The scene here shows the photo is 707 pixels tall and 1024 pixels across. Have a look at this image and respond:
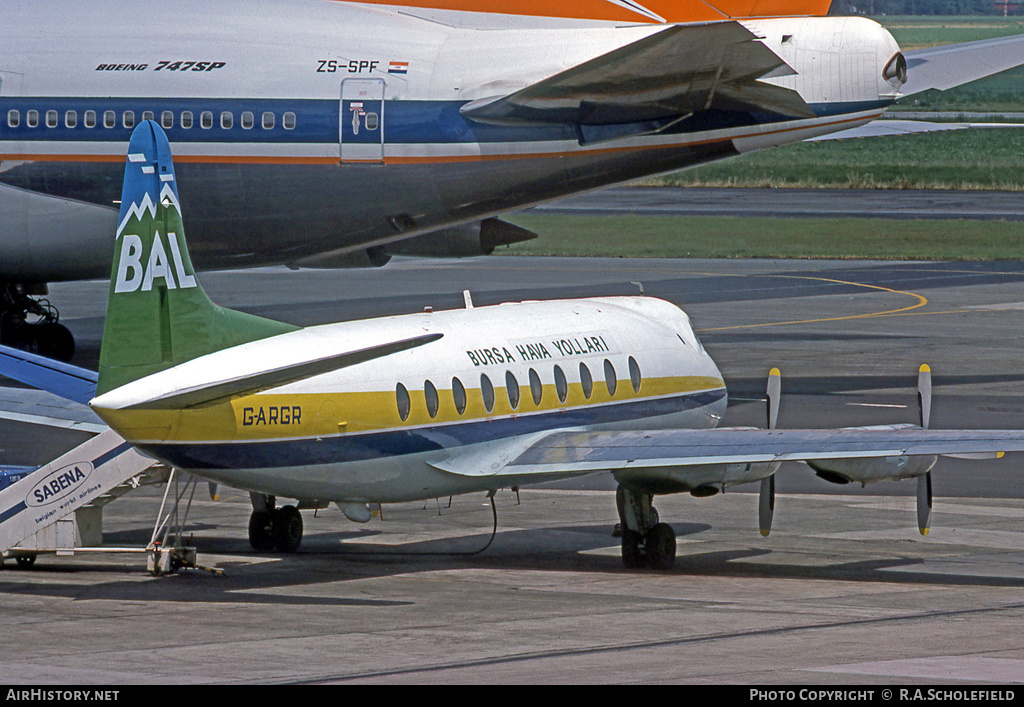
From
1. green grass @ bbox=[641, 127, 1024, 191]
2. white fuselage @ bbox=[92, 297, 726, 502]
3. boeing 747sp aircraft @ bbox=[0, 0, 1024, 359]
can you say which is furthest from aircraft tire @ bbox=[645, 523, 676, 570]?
green grass @ bbox=[641, 127, 1024, 191]

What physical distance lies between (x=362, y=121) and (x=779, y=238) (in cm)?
4431

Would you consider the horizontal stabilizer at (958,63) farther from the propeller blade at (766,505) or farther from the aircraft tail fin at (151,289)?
the aircraft tail fin at (151,289)

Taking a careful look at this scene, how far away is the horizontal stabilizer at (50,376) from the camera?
2288 centimetres

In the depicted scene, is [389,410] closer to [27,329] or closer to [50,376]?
[50,376]

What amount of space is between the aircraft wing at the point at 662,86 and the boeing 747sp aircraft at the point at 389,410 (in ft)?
29.0

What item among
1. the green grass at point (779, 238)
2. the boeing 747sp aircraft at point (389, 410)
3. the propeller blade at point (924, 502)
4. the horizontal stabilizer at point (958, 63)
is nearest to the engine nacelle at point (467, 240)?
the horizontal stabilizer at point (958, 63)

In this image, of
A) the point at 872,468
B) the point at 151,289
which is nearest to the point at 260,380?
the point at 151,289

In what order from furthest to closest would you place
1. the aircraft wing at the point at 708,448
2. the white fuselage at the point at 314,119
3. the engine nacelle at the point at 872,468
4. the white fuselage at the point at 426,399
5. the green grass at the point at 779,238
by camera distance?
the green grass at the point at 779,238 < the white fuselage at the point at 314,119 < the engine nacelle at the point at 872,468 < the aircraft wing at the point at 708,448 < the white fuselage at the point at 426,399

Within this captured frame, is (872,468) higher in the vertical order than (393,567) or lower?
higher

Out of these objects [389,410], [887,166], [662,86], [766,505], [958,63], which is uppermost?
[887,166]

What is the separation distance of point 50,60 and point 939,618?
1032 inches

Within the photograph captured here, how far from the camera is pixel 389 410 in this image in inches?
828

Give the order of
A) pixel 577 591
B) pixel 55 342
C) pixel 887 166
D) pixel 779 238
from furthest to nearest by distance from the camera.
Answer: pixel 887 166 → pixel 779 238 → pixel 55 342 → pixel 577 591

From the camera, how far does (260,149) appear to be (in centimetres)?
3700
